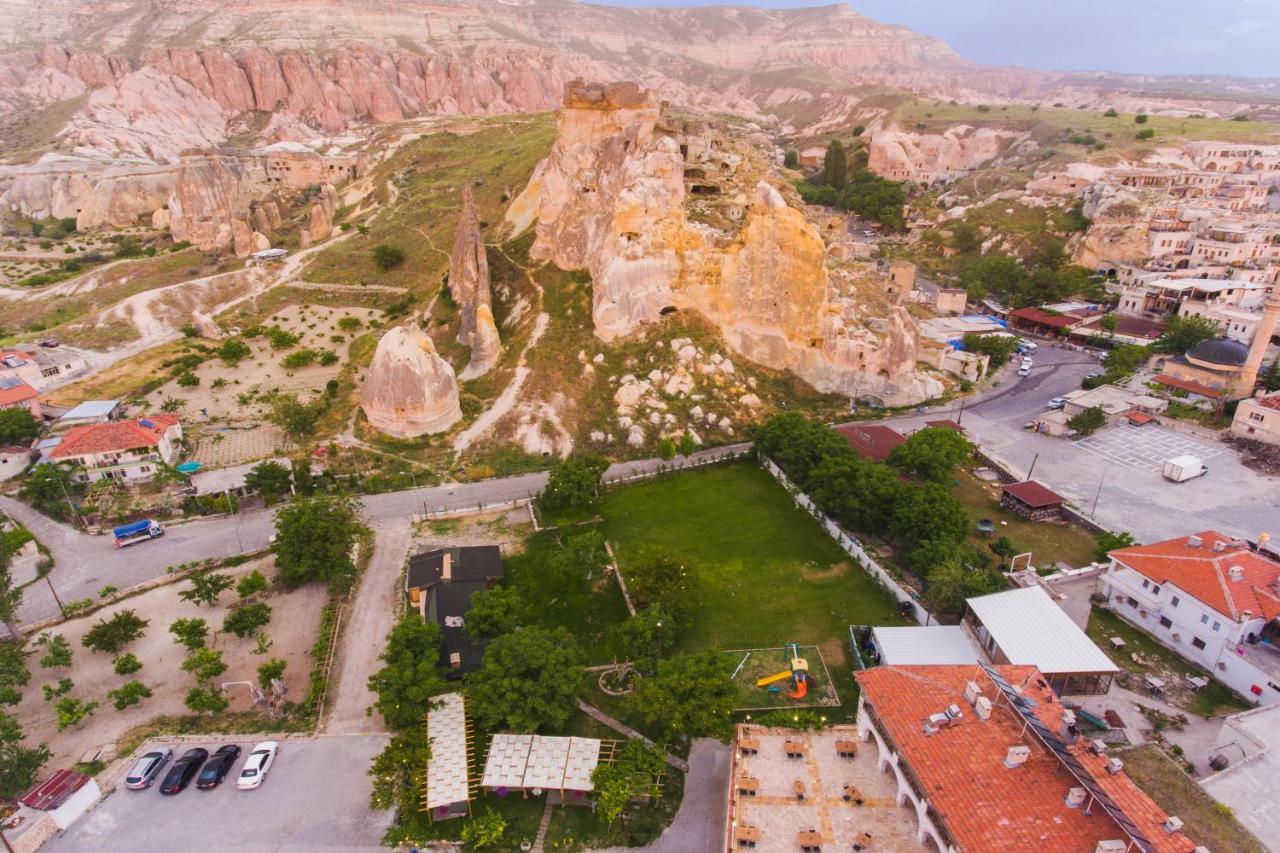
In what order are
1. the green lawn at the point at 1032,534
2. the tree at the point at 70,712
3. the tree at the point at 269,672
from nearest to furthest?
the tree at the point at 70,712
the tree at the point at 269,672
the green lawn at the point at 1032,534

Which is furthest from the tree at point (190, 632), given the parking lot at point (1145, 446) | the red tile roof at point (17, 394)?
the parking lot at point (1145, 446)

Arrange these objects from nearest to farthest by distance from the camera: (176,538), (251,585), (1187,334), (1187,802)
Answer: (1187,802)
(251,585)
(176,538)
(1187,334)

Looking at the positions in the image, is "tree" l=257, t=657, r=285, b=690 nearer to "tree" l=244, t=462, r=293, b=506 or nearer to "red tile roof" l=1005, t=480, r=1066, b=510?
"tree" l=244, t=462, r=293, b=506

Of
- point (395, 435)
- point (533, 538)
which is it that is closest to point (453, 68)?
point (395, 435)

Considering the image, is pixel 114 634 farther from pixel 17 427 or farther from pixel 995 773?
pixel 995 773

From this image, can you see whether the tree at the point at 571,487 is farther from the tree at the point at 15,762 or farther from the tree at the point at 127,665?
the tree at the point at 15,762

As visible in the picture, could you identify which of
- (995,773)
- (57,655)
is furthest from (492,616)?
(995,773)
